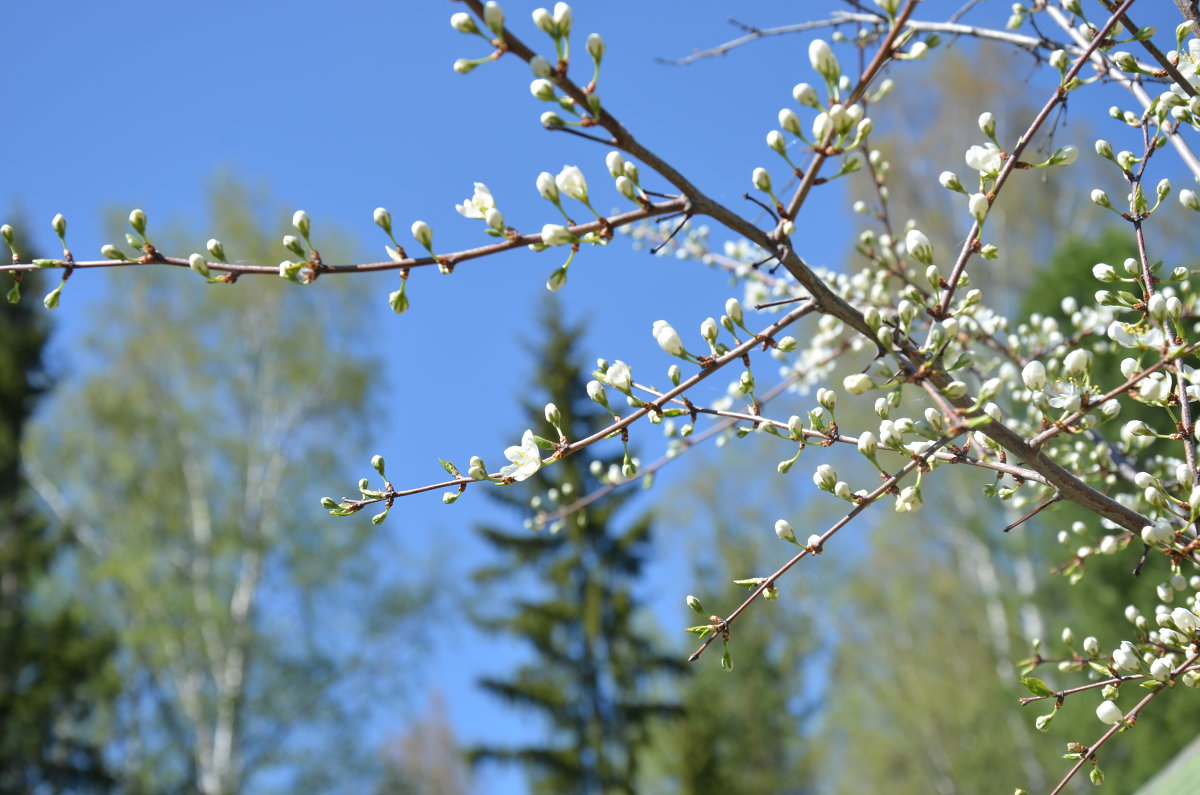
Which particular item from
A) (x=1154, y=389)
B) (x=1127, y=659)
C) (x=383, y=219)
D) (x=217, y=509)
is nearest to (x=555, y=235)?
(x=383, y=219)

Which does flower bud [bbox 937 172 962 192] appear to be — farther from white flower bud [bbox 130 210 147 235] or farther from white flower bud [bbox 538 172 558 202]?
white flower bud [bbox 130 210 147 235]

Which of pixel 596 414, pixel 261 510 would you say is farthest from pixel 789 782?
pixel 261 510

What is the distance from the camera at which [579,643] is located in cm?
1010

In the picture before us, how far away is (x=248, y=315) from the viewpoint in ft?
40.2

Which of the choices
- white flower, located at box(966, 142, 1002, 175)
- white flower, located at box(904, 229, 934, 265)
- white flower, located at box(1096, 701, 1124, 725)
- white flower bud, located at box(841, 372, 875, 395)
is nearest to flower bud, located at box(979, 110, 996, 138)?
white flower, located at box(966, 142, 1002, 175)

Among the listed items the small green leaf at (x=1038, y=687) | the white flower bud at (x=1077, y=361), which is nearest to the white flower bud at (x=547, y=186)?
the white flower bud at (x=1077, y=361)

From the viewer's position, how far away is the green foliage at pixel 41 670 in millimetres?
9227

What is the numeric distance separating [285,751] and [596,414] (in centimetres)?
529

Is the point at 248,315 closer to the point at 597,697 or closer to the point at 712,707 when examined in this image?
the point at 597,697

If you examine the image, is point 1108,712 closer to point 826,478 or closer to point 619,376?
point 826,478

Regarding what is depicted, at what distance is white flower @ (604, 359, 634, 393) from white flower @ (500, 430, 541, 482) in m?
0.12

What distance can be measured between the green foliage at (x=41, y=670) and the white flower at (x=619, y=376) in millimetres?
10072

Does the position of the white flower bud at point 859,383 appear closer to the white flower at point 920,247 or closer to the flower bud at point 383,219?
the white flower at point 920,247

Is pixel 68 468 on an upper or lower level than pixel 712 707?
upper
